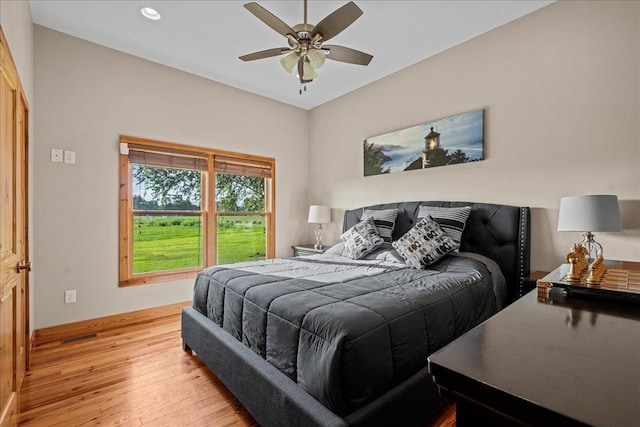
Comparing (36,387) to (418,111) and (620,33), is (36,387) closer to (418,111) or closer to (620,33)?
(418,111)

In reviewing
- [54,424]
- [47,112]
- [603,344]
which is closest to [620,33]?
[603,344]

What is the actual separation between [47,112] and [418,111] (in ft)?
12.5

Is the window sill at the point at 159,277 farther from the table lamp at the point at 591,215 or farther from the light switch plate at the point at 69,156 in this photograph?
the table lamp at the point at 591,215

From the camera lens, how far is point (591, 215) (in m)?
2.11

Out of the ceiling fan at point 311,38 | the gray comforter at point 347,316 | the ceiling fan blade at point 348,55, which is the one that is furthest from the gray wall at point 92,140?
the ceiling fan blade at point 348,55

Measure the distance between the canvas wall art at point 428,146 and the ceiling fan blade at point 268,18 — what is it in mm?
1941

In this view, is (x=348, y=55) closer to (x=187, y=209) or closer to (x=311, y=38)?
(x=311, y=38)

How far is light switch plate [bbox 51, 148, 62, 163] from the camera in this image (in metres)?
2.97

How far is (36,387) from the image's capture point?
2.17 m

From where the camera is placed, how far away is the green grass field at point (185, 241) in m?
3.59

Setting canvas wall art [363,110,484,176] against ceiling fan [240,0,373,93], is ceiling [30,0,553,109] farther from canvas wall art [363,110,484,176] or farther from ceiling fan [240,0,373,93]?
canvas wall art [363,110,484,176]

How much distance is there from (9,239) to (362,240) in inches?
106

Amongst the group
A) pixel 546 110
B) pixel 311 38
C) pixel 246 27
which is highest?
pixel 246 27

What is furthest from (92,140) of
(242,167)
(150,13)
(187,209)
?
(242,167)
